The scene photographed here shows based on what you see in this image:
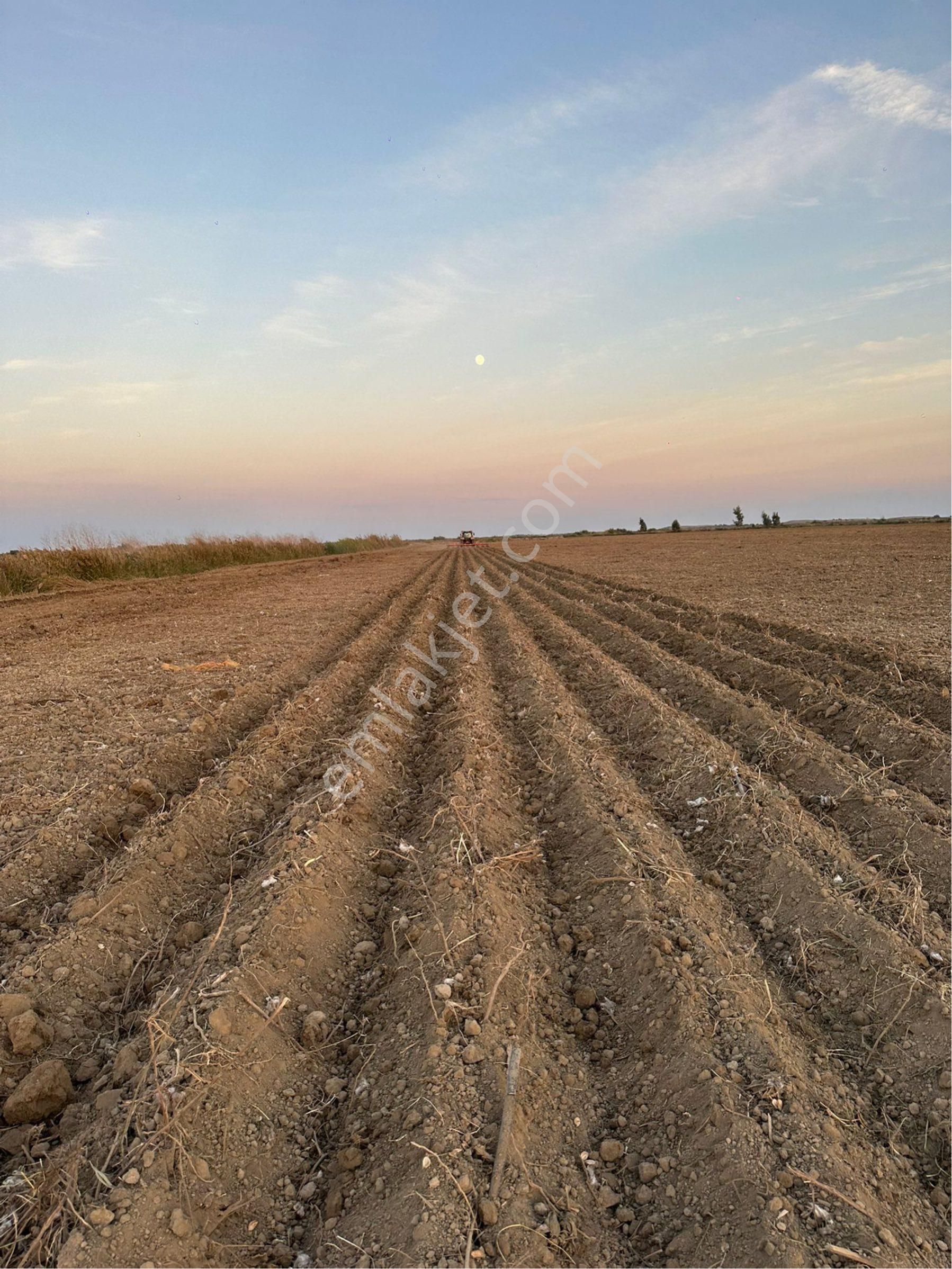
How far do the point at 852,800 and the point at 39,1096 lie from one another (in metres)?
4.37

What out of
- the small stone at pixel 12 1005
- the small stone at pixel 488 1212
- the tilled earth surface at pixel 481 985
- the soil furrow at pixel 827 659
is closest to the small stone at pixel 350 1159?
the tilled earth surface at pixel 481 985

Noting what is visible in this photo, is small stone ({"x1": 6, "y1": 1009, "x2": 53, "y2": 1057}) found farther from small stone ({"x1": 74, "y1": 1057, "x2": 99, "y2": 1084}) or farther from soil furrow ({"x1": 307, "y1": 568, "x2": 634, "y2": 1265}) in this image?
soil furrow ({"x1": 307, "y1": 568, "x2": 634, "y2": 1265})

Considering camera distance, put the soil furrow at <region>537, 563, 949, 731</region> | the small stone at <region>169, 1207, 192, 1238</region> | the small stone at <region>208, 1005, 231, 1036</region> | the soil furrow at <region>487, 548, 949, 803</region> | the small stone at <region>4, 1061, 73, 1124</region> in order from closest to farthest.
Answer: the small stone at <region>169, 1207, 192, 1238</region> → the small stone at <region>4, 1061, 73, 1124</region> → the small stone at <region>208, 1005, 231, 1036</region> → the soil furrow at <region>487, 548, 949, 803</region> → the soil furrow at <region>537, 563, 949, 731</region>

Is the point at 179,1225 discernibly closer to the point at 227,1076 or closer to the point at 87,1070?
the point at 227,1076

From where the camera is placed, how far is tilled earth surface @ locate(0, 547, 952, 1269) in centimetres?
195

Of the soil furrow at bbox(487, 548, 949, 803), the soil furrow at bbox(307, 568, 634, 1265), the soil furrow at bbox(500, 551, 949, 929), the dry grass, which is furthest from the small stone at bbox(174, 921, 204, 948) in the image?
the dry grass

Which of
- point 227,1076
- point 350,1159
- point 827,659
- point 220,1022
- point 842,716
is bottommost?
point 350,1159

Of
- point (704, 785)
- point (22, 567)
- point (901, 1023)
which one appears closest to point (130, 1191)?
point (901, 1023)

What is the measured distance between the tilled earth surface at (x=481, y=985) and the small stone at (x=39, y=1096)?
0.4 inches

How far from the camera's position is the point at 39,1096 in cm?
235

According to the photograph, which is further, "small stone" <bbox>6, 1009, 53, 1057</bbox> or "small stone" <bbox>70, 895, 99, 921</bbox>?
"small stone" <bbox>70, 895, 99, 921</bbox>

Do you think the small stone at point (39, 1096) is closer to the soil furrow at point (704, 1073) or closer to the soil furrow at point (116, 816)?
the soil furrow at point (116, 816)

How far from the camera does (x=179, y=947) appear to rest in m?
3.16

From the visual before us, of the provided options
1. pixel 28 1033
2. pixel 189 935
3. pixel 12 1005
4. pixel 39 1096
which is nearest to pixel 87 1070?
pixel 39 1096
